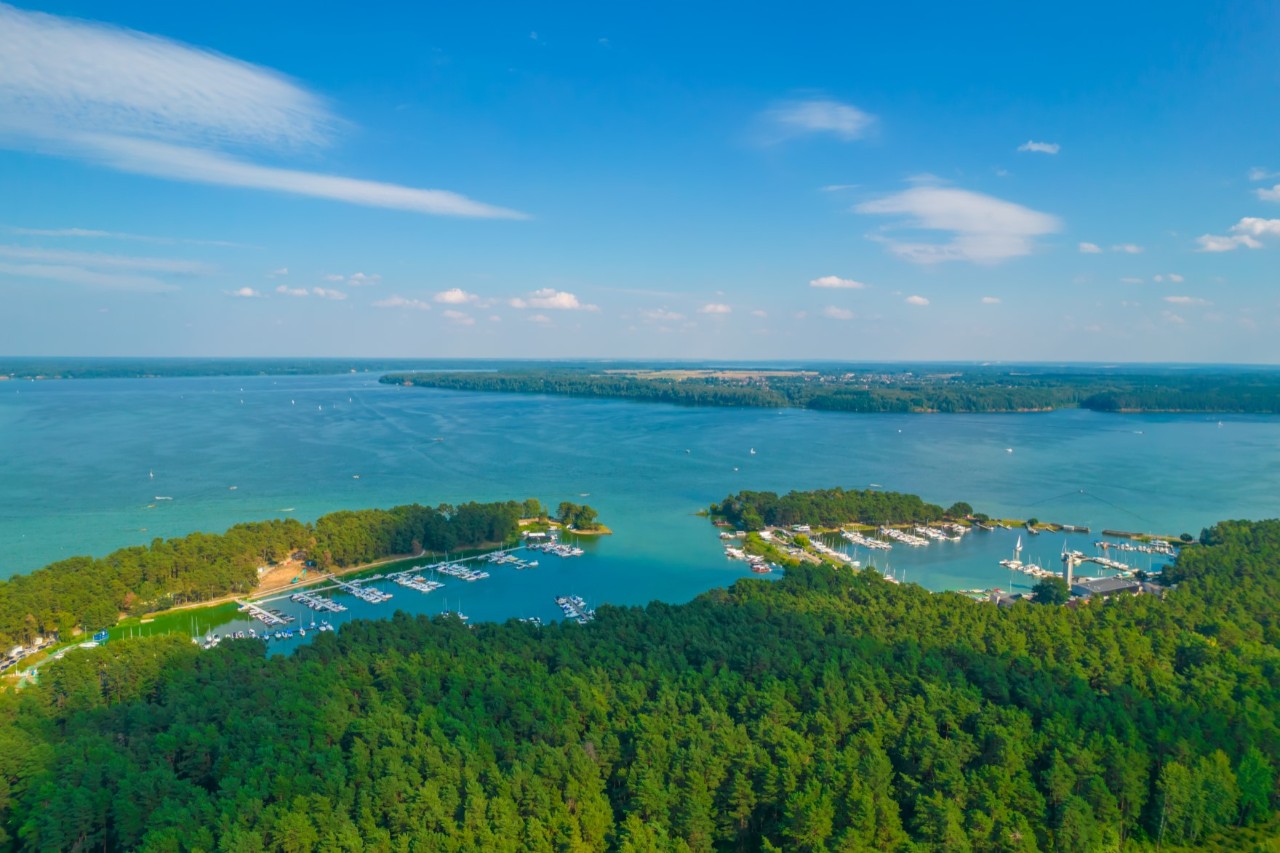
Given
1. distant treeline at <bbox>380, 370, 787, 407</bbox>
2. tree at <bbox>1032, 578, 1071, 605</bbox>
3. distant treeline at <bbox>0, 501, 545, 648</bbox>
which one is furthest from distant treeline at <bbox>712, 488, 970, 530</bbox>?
distant treeline at <bbox>380, 370, 787, 407</bbox>

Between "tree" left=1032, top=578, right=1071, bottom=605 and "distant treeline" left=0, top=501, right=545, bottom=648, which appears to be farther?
Result: "tree" left=1032, top=578, right=1071, bottom=605

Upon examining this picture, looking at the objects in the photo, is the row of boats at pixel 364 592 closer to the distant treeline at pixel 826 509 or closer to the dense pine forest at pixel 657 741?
the dense pine forest at pixel 657 741

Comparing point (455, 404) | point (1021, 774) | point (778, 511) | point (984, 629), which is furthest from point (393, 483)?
point (455, 404)

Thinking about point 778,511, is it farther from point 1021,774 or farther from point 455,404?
point 455,404

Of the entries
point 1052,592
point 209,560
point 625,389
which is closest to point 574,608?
point 209,560

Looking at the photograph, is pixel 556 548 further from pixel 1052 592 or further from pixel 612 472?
pixel 1052 592

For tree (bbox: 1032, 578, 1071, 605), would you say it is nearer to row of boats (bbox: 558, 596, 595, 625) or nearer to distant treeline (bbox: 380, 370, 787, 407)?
row of boats (bbox: 558, 596, 595, 625)

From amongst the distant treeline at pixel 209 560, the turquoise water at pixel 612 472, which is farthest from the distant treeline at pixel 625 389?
the distant treeline at pixel 209 560

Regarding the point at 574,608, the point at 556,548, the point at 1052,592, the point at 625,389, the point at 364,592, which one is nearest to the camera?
the point at 1052,592
